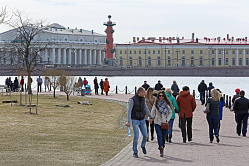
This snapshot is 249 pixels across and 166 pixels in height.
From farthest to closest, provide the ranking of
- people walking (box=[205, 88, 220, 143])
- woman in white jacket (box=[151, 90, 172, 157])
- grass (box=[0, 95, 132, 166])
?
1. people walking (box=[205, 88, 220, 143])
2. woman in white jacket (box=[151, 90, 172, 157])
3. grass (box=[0, 95, 132, 166])

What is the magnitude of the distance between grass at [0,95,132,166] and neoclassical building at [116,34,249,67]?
104 m

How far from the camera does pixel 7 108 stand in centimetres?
2191

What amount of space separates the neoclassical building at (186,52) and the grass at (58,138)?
342 ft

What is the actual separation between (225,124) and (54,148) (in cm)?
803

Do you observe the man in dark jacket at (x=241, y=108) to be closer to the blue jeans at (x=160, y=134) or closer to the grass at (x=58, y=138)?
the grass at (x=58, y=138)

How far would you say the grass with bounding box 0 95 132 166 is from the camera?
10.6 m

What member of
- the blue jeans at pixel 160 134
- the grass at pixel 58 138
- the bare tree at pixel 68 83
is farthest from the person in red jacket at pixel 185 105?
the bare tree at pixel 68 83

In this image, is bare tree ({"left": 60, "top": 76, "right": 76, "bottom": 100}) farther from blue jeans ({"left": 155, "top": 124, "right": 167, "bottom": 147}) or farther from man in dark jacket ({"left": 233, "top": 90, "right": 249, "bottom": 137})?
blue jeans ({"left": 155, "top": 124, "right": 167, "bottom": 147})

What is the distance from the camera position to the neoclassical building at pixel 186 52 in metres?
126

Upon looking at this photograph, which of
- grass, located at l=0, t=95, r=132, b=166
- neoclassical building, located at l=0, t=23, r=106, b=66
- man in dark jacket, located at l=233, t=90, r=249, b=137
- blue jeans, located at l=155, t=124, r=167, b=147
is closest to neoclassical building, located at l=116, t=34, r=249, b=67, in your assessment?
neoclassical building, located at l=0, t=23, r=106, b=66

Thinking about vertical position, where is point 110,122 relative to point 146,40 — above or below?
below

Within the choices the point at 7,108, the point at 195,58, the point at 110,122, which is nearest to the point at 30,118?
the point at 110,122

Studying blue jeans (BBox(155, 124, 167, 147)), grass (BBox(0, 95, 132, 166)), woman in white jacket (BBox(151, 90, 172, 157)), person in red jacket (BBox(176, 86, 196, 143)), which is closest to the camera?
grass (BBox(0, 95, 132, 166))

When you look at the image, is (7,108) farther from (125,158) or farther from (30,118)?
(125,158)
